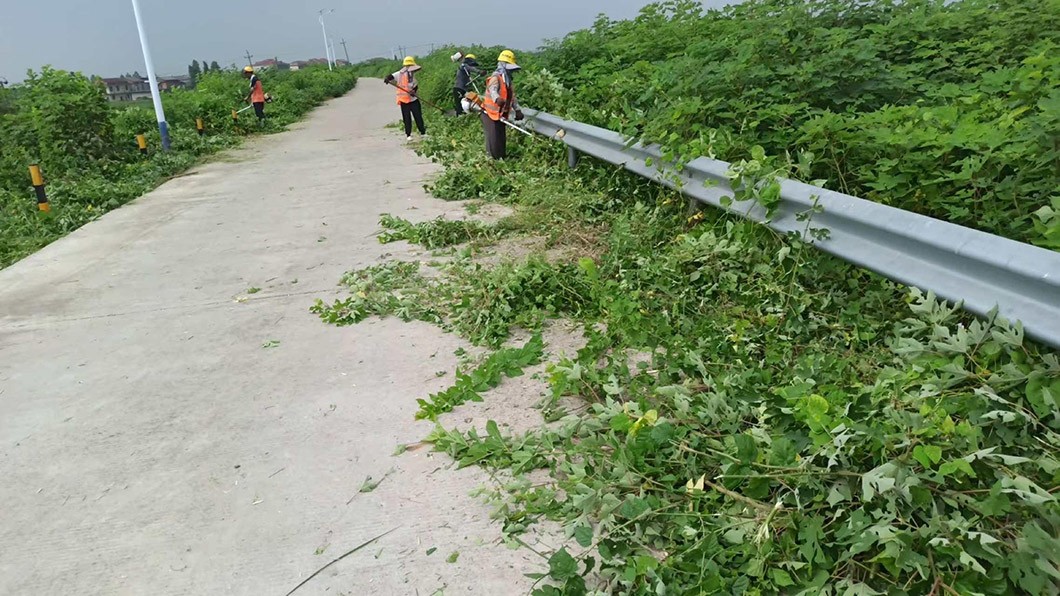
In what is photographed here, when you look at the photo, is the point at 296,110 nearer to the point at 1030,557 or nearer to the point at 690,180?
the point at 690,180

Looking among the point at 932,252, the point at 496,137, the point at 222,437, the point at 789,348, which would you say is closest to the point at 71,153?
the point at 496,137

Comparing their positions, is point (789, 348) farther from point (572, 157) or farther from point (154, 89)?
point (154, 89)

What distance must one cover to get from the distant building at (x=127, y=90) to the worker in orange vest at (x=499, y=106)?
10.3m

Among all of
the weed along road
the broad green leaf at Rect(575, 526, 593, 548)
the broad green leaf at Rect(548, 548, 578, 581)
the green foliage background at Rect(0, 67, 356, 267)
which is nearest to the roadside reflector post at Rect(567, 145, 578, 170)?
the weed along road

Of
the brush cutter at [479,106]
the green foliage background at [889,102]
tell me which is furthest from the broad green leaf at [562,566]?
the brush cutter at [479,106]

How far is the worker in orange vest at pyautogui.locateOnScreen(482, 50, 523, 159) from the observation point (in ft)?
30.7

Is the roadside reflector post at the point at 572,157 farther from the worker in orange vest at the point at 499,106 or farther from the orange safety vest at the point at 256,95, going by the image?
the orange safety vest at the point at 256,95

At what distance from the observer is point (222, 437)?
347 centimetres

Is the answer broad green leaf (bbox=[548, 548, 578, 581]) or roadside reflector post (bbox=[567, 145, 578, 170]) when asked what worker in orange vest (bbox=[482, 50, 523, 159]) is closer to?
roadside reflector post (bbox=[567, 145, 578, 170])

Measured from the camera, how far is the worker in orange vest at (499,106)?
9344 mm

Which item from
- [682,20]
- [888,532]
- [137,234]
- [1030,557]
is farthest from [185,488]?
[682,20]

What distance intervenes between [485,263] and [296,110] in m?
23.9

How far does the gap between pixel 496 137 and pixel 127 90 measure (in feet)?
59.2

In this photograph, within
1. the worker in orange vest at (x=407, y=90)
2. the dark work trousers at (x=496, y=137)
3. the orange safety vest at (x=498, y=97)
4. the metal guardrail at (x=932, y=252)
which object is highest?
the worker in orange vest at (x=407, y=90)
